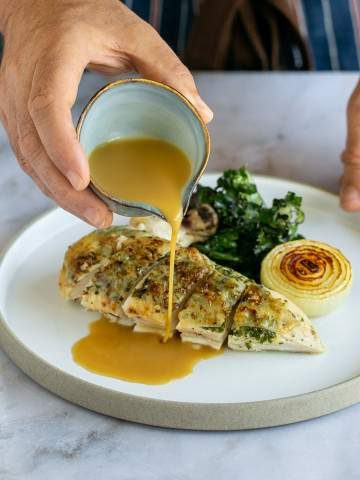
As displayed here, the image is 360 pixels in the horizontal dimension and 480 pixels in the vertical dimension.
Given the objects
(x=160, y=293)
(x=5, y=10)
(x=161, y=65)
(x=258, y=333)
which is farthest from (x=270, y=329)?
(x=5, y=10)

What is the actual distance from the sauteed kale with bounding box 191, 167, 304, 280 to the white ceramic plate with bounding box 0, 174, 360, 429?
35 cm

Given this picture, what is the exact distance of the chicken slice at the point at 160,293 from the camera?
9.95 feet

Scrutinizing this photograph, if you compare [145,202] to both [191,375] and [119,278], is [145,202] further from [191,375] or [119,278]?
[191,375]

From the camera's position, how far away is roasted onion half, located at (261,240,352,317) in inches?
124

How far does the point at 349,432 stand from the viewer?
2.72 meters

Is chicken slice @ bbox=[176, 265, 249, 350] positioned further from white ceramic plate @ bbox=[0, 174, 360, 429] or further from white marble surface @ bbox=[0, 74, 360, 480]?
A: white marble surface @ bbox=[0, 74, 360, 480]

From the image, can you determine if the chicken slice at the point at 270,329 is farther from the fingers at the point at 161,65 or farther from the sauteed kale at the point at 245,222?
the fingers at the point at 161,65

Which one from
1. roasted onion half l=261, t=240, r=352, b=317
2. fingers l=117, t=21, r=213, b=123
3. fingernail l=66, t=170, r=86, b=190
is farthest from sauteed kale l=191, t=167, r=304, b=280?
fingernail l=66, t=170, r=86, b=190

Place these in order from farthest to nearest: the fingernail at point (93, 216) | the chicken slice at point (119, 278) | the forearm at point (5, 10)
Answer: the forearm at point (5, 10) → the chicken slice at point (119, 278) → the fingernail at point (93, 216)

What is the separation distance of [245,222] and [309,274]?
0.53 metres

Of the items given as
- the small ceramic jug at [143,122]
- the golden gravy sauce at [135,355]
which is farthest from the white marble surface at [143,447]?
the small ceramic jug at [143,122]

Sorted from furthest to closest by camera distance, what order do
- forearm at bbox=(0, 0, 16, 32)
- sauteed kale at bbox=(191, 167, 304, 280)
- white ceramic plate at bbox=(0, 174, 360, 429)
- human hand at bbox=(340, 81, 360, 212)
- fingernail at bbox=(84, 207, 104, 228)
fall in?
human hand at bbox=(340, 81, 360, 212) < sauteed kale at bbox=(191, 167, 304, 280) < forearm at bbox=(0, 0, 16, 32) < fingernail at bbox=(84, 207, 104, 228) < white ceramic plate at bbox=(0, 174, 360, 429)

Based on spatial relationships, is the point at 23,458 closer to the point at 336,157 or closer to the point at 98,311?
the point at 98,311

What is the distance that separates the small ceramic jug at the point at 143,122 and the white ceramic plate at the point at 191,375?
0.59m
